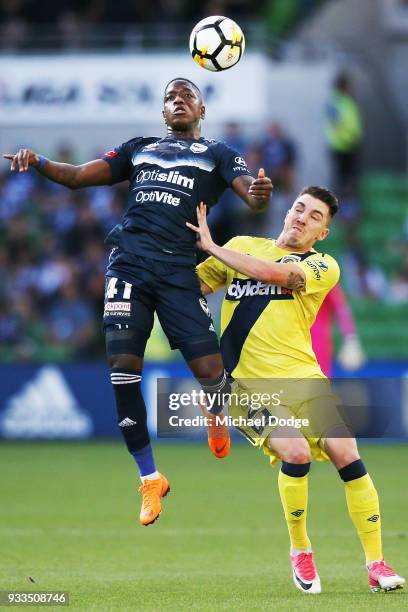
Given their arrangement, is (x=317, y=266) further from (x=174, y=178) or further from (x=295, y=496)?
(x=295, y=496)

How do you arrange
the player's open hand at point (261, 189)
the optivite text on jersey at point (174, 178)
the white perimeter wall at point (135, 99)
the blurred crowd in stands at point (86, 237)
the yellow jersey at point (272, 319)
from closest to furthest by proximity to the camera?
the player's open hand at point (261, 189) → the yellow jersey at point (272, 319) → the optivite text on jersey at point (174, 178) → the blurred crowd in stands at point (86, 237) → the white perimeter wall at point (135, 99)

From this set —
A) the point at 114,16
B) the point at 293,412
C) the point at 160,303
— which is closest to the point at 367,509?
the point at 293,412

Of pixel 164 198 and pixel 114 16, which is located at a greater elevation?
pixel 164 198

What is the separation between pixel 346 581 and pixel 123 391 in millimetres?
1728

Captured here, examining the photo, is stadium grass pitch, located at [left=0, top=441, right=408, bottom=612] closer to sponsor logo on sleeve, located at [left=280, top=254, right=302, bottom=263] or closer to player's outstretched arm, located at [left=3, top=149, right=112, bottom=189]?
sponsor logo on sleeve, located at [left=280, top=254, right=302, bottom=263]

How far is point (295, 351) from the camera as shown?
25.7 ft

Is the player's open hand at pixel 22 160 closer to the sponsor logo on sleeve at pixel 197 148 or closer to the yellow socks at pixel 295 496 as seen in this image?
the sponsor logo on sleeve at pixel 197 148

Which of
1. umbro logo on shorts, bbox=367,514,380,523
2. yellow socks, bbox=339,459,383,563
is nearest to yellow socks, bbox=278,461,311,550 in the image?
yellow socks, bbox=339,459,383,563

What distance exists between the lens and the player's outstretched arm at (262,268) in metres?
7.62

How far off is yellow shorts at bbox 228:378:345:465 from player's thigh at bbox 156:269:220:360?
0.43 m

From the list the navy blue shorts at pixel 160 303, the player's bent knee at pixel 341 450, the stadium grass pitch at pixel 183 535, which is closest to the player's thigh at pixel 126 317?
the navy blue shorts at pixel 160 303

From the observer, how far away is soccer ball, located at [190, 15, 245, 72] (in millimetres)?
8320

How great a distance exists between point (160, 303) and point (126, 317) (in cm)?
23

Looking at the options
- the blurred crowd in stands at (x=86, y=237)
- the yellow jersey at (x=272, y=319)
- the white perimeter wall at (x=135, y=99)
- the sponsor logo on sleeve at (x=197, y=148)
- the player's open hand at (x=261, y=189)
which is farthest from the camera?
the white perimeter wall at (x=135, y=99)
